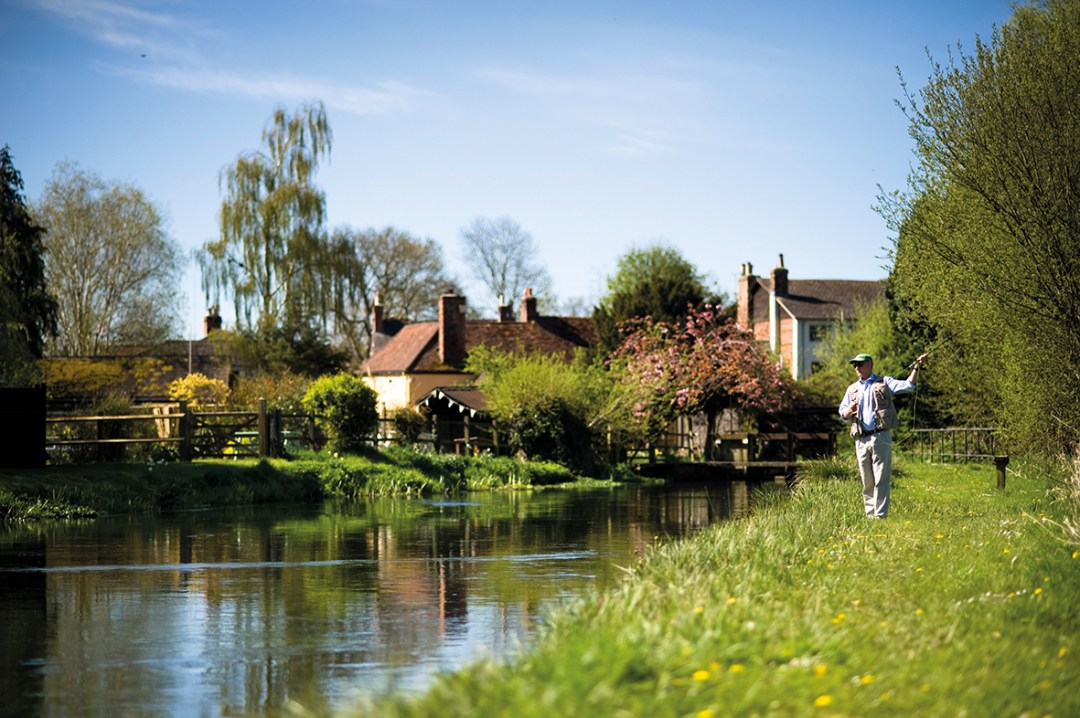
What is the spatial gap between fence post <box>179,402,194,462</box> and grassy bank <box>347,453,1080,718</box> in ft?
73.0

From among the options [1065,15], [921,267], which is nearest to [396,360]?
[921,267]

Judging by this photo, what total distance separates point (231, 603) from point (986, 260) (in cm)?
1458

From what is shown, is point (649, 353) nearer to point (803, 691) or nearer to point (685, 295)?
point (685, 295)

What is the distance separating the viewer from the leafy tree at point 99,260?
66250 mm

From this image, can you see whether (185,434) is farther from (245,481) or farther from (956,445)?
(956,445)

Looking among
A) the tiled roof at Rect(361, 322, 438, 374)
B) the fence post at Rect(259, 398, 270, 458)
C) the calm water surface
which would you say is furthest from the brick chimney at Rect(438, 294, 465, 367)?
the calm water surface

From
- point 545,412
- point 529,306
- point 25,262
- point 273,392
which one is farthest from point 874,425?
point 529,306

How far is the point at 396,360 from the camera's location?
210ft

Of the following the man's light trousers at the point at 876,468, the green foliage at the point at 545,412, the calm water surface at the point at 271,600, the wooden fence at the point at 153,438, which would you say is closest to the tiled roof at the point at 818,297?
the green foliage at the point at 545,412

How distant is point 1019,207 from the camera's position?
70.6ft

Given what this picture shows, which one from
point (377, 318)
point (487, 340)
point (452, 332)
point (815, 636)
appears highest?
point (377, 318)

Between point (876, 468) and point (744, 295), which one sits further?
point (744, 295)

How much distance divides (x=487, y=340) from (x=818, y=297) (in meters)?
32.5

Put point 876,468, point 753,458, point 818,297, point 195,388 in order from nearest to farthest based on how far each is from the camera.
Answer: point 876,468 → point 753,458 → point 195,388 → point 818,297
